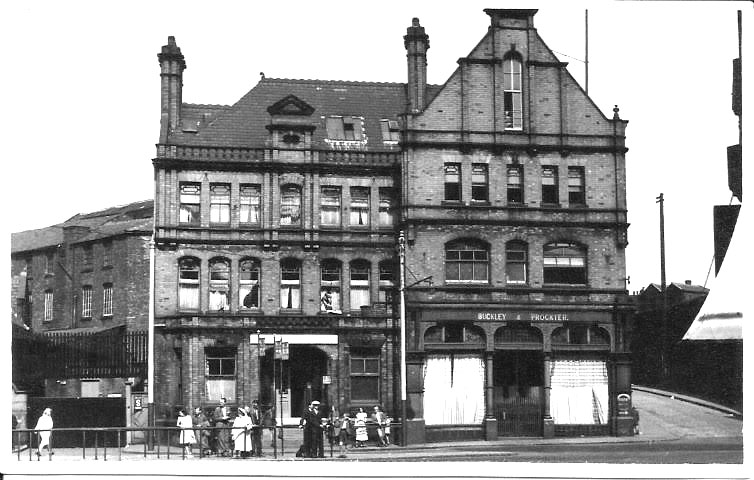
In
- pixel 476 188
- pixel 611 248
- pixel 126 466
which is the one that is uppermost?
pixel 476 188

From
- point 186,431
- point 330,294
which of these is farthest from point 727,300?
point 186,431

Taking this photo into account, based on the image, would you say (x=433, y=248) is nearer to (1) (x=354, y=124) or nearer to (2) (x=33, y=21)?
(1) (x=354, y=124)

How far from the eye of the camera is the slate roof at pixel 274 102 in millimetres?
15844

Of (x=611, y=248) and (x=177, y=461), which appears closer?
(x=177, y=461)

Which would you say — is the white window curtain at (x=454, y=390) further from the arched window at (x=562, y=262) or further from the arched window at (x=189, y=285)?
the arched window at (x=189, y=285)

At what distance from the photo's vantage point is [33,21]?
46.5 ft

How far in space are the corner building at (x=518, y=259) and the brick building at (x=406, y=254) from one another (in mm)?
37

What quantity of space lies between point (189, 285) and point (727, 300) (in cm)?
662

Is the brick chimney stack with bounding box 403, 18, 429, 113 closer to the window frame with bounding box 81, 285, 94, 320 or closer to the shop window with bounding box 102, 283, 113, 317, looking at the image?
the shop window with bounding box 102, 283, 113, 317

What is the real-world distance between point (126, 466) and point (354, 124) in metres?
5.64

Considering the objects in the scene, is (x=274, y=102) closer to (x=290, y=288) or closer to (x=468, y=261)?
(x=290, y=288)

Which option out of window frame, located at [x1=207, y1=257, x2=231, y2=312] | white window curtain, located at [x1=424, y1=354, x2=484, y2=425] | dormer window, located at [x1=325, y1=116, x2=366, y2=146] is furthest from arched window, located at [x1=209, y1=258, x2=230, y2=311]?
white window curtain, located at [x1=424, y1=354, x2=484, y2=425]

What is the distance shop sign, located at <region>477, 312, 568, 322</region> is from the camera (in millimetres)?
16328

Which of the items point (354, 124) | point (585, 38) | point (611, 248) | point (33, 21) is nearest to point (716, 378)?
point (611, 248)
